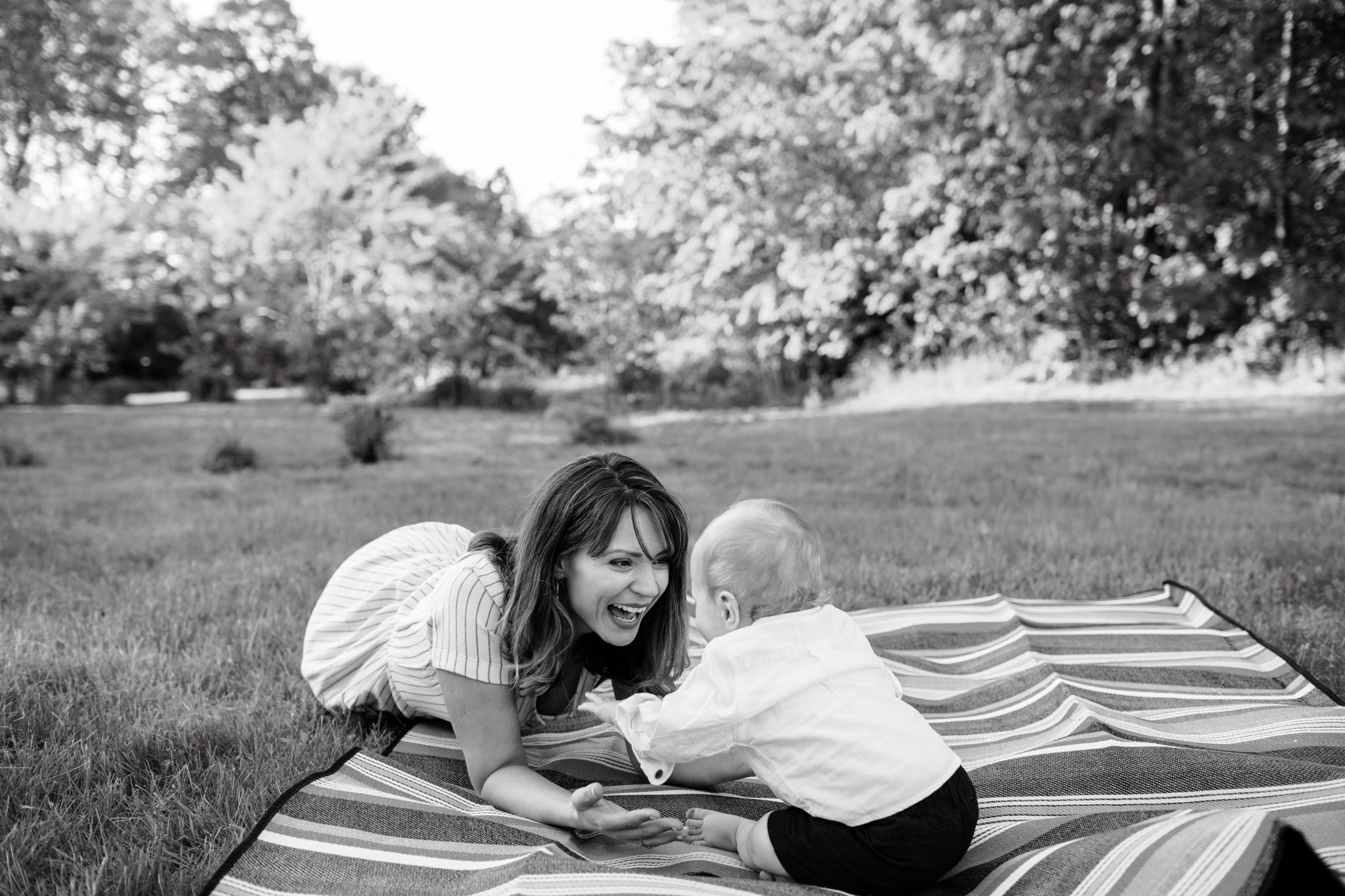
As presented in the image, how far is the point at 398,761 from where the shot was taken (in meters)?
2.28

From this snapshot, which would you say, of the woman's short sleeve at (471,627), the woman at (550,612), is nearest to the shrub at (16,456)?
the woman at (550,612)

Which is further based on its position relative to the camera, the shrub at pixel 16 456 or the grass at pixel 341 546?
the shrub at pixel 16 456

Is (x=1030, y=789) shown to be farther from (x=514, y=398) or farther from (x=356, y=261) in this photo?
(x=356, y=261)

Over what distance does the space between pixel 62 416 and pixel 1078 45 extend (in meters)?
16.4

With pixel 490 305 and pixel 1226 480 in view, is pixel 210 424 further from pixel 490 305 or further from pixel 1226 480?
pixel 1226 480

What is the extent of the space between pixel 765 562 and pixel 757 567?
0.02 m

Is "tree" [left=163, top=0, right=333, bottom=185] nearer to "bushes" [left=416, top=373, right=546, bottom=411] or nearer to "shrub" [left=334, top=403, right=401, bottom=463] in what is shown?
"bushes" [left=416, top=373, right=546, bottom=411]

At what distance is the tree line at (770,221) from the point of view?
481 inches

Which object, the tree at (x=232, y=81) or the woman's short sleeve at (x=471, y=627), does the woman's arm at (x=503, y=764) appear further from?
the tree at (x=232, y=81)

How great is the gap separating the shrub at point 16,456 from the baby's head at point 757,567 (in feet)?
29.3

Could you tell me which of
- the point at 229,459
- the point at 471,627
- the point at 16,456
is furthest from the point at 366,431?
the point at 471,627

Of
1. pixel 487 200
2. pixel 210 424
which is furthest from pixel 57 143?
pixel 210 424

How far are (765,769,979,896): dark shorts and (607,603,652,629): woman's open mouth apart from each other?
0.57 m

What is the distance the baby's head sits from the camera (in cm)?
191
